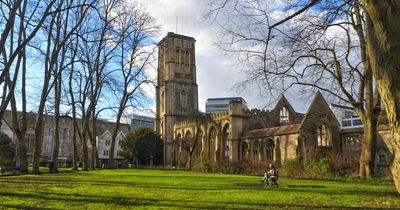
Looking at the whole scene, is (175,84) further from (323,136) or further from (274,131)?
(323,136)

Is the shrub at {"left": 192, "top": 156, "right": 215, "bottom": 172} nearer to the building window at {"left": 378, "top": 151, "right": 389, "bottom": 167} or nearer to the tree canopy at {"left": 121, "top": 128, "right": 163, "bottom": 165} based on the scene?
the building window at {"left": 378, "top": 151, "right": 389, "bottom": 167}

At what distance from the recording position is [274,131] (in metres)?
41.4

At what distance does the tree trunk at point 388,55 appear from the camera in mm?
4664

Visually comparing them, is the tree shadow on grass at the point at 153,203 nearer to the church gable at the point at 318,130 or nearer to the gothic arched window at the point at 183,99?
the church gable at the point at 318,130

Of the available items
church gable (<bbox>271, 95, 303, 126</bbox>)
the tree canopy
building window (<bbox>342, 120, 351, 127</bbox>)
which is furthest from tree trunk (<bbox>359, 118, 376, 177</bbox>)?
the tree canopy

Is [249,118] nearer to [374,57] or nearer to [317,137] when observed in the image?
[317,137]

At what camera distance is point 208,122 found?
55094 millimetres

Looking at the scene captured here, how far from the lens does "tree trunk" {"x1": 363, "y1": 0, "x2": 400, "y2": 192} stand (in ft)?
15.3

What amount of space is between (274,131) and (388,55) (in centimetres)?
3734

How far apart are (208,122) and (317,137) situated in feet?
67.8

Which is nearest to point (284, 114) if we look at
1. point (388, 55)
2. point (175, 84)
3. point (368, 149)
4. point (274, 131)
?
point (274, 131)

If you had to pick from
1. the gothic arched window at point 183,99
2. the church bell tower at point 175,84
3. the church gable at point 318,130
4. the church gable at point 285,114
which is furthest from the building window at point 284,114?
the gothic arched window at point 183,99

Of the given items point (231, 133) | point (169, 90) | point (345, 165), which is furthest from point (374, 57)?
point (169, 90)

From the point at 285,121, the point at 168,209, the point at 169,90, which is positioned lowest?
the point at 168,209
